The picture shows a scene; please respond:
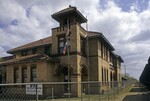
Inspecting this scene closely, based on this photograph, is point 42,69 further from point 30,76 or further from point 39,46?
A: point 39,46

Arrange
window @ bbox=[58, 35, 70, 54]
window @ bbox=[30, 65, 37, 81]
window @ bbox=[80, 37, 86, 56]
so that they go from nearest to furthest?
window @ bbox=[30, 65, 37, 81] → window @ bbox=[58, 35, 70, 54] → window @ bbox=[80, 37, 86, 56]

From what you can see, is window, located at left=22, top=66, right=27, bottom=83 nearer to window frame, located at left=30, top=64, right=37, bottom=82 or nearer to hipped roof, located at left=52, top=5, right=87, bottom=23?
window frame, located at left=30, top=64, right=37, bottom=82

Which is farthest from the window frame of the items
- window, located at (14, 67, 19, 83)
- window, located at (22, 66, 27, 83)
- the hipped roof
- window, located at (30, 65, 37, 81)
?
the hipped roof

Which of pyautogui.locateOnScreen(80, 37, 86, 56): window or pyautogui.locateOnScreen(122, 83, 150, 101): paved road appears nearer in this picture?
pyautogui.locateOnScreen(122, 83, 150, 101): paved road

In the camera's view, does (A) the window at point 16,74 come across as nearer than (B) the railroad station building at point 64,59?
No

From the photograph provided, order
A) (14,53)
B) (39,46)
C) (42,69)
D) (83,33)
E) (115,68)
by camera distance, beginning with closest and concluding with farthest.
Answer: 1. (42,69)
2. (83,33)
3. (39,46)
4. (14,53)
5. (115,68)

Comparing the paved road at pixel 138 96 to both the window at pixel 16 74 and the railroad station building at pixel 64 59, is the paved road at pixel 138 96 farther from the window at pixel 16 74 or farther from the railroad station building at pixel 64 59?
the window at pixel 16 74

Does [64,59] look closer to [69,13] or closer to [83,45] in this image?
[83,45]

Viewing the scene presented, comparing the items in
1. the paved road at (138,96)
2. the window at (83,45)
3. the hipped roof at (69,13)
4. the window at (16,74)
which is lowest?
the paved road at (138,96)

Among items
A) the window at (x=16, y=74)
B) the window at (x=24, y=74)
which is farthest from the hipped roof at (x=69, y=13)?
the window at (x=16, y=74)

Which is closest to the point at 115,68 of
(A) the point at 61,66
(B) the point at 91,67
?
(B) the point at 91,67

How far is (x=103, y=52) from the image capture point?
1455 inches

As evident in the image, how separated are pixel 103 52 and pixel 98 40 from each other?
4.53 meters

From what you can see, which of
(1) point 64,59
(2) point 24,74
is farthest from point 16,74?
(1) point 64,59
